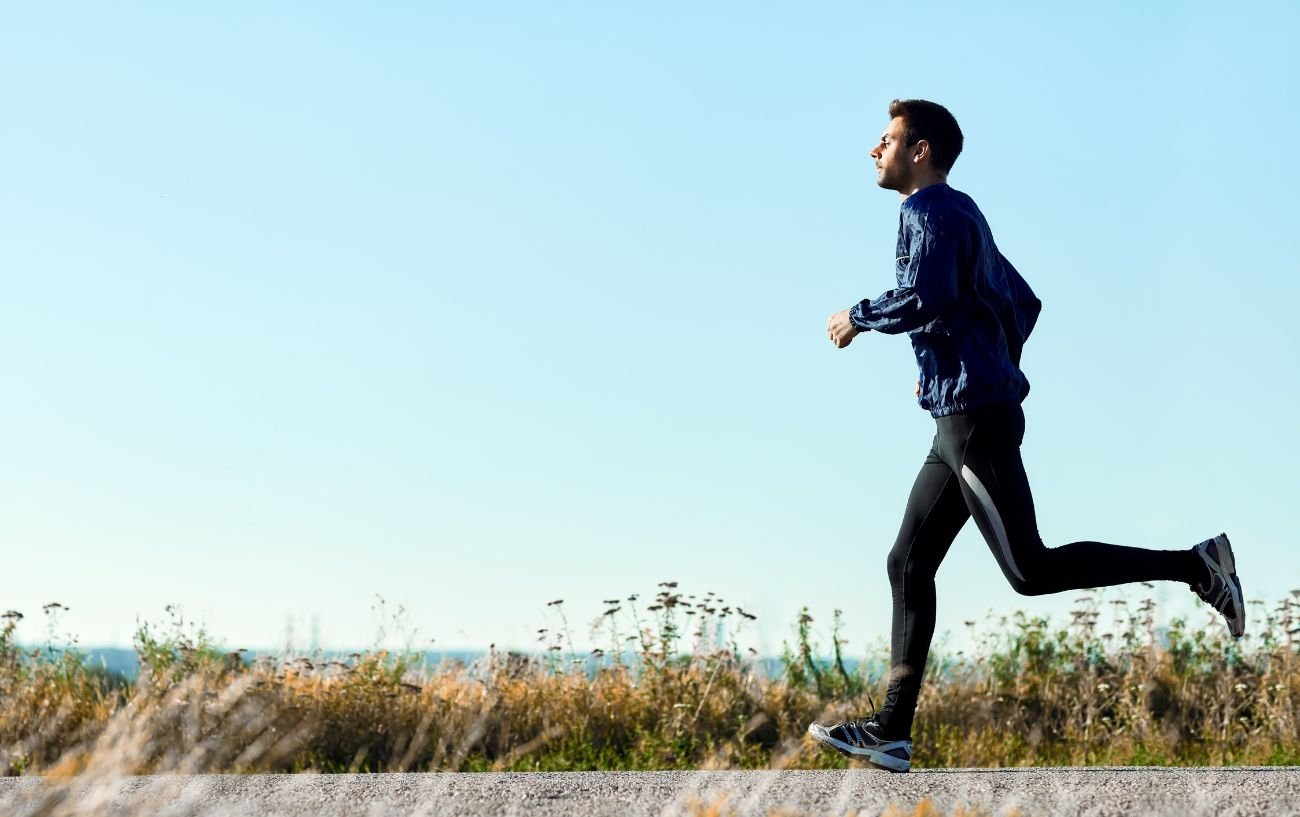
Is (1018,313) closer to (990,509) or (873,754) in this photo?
(990,509)

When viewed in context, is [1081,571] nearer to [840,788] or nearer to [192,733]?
[840,788]

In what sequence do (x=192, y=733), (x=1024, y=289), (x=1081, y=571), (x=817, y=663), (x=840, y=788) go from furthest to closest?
1. (x=817, y=663)
2. (x=192, y=733)
3. (x=1024, y=289)
4. (x=1081, y=571)
5. (x=840, y=788)

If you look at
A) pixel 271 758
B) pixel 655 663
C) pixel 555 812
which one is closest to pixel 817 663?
pixel 655 663

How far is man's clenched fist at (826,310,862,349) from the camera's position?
466cm

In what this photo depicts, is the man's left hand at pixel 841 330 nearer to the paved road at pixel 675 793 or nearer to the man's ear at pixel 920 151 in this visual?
the man's ear at pixel 920 151

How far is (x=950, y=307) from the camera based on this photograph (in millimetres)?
4652

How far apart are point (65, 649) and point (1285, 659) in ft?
22.2

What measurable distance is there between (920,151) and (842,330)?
73 cm

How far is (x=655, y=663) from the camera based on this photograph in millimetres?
7727

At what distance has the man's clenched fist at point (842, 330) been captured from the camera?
466 centimetres

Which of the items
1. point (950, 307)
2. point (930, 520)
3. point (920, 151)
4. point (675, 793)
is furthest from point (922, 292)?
point (675, 793)

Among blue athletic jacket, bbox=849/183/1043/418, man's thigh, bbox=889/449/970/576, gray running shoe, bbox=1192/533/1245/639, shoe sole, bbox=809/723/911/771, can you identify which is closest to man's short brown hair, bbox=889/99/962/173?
blue athletic jacket, bbox=849/183/1043/418

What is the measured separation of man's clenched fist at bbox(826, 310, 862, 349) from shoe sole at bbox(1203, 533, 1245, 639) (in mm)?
1469

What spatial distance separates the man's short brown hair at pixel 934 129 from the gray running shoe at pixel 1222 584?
156cm
